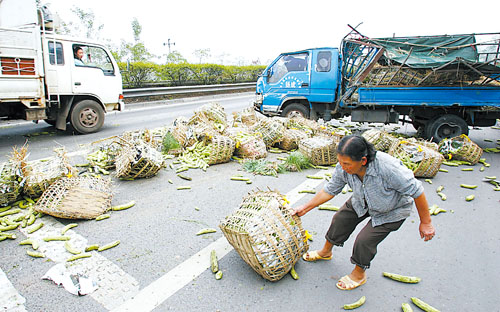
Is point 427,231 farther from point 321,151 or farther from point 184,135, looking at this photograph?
point 184,135

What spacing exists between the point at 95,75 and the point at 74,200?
6728mm

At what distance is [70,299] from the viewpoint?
109 inches

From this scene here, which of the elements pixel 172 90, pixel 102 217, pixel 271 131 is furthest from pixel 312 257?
pixel 172 90

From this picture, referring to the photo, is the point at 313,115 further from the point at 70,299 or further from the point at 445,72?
the point at 70,299

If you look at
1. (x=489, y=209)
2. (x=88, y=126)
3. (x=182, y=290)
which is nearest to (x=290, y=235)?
(x=182, y=290)

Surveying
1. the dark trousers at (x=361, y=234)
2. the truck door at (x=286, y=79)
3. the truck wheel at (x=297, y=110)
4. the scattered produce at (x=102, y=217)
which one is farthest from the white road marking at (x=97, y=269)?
the truck door at (x=286, y=79)

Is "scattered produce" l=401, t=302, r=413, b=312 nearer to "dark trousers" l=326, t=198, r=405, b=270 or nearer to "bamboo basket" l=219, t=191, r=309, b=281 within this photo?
"dark trousers" l=326, t=198, r=405, b=270

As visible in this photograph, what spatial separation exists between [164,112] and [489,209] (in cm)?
1269

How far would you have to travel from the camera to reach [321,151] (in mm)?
6566

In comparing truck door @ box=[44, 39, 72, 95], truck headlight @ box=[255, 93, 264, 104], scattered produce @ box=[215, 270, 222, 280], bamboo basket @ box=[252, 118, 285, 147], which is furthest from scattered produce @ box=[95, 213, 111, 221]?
truck headlight @ box=[255, 93, 264, 104]

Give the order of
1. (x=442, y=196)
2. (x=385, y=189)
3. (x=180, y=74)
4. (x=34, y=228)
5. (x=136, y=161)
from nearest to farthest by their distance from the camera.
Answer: (x=385, y=189)
(x=34, y=228)
(x=442, y=196)
(x=136, y=161)
(x=180, y=74)

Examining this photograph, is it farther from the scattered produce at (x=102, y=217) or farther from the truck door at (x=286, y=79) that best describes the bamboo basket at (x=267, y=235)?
the truck door at (x=286, y=79)

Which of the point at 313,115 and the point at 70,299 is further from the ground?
the point at 313,115

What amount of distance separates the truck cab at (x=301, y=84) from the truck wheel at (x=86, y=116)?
5.45 meters
